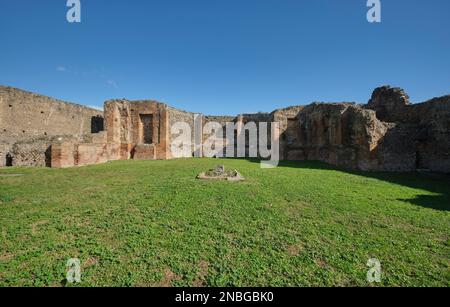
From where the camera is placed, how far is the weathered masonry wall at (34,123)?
13.0 meters

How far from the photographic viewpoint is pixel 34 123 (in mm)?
17375

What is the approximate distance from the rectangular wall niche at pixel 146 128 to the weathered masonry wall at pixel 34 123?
4443 mm

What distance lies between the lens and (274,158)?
19625 millimetres

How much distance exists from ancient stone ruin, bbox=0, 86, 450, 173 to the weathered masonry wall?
0.18ft

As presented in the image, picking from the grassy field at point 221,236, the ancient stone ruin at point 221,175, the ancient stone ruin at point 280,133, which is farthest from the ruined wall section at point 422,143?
the ancient stone ruin at point 221,175

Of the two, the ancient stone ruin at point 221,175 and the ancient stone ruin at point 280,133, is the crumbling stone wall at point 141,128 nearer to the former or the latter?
the ancient stone ruin at point 280,133

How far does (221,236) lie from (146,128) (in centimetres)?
1757

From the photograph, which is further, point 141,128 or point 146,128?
point 146,128

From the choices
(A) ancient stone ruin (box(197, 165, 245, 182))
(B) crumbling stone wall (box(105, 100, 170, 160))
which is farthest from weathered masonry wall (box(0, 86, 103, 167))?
(A) ancient stone ruin (box(197, 165, 245, 182))

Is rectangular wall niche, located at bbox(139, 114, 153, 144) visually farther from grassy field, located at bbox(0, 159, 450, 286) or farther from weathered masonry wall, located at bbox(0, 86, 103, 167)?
grassy field, located at bbox(0, 159, 450, 286)

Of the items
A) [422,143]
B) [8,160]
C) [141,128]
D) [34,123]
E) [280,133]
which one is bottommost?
[8,160]

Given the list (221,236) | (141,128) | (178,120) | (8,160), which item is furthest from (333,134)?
(8,160)

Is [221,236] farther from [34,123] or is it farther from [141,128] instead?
[34,123]
